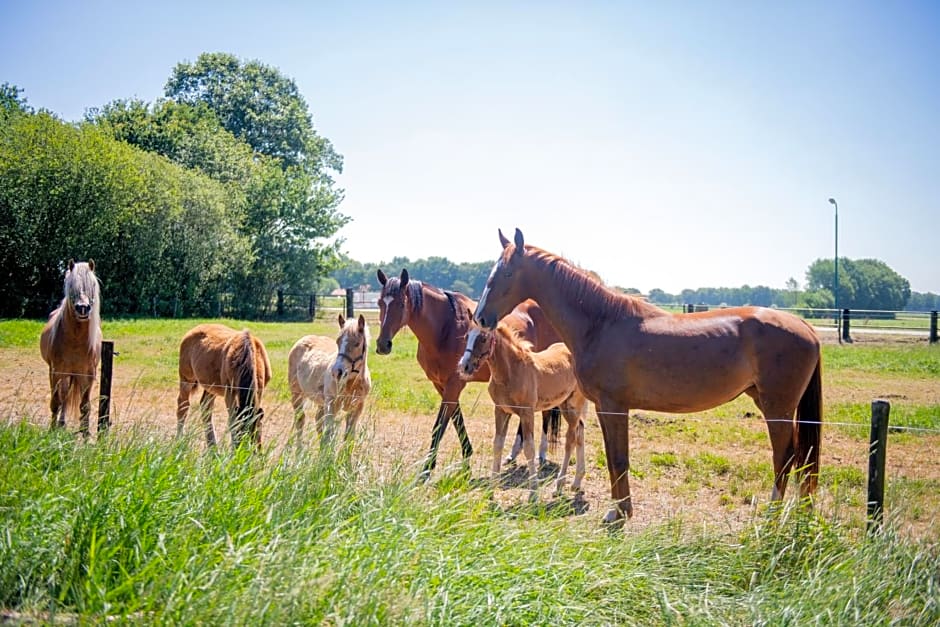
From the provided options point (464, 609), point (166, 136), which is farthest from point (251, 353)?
point (166, 136)

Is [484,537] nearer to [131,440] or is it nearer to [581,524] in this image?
[581,524]

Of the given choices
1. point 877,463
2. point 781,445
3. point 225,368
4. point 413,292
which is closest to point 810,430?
point 781,445

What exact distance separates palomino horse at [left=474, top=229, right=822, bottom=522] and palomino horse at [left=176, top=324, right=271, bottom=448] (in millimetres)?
2829

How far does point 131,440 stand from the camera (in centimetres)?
445

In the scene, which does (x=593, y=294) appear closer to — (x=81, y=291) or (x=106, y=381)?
(x=106, y=381)

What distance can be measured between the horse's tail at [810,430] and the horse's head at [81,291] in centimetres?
674

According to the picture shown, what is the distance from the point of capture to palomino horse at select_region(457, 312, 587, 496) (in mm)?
6211

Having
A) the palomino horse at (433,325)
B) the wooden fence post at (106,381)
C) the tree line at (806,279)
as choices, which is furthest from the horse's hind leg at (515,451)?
the tree line at (806,279)

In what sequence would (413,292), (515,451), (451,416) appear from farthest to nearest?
(515,451)
(413,292)
(451,416)

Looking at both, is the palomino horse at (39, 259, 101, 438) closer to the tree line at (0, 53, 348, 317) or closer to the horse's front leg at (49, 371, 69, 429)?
the horse's front leg at (49, 371, 69, 429)

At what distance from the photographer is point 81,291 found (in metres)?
6.88

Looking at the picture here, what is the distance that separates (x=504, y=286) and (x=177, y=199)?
24.7m

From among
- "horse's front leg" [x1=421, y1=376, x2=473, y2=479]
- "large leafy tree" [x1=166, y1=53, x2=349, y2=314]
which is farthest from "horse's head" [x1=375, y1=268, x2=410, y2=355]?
"large leafy tree" [x1=166, y1=53, x2=349, y2=314]

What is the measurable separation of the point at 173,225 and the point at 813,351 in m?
27.1
